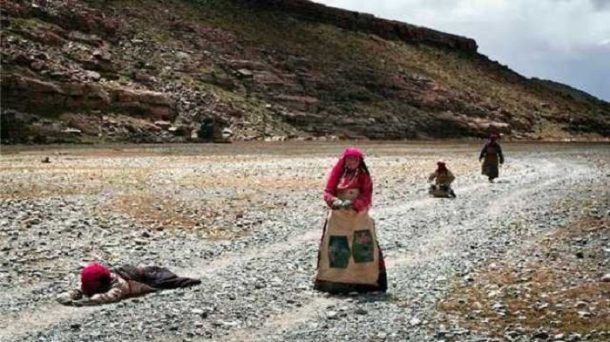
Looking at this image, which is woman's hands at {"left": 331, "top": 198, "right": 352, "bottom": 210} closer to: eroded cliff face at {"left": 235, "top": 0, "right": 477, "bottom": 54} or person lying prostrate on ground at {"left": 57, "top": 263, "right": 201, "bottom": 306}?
person lying prostrate on ground at {"left": 57, "top": 263, "right": 201, "bottom": 306}

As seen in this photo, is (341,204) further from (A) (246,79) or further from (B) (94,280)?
(A) (246,79)

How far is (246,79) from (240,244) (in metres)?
89.8

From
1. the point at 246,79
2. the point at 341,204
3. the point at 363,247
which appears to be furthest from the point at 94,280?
the point at 246,79

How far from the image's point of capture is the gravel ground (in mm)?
11148

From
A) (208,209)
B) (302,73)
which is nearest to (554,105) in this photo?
(302,73)

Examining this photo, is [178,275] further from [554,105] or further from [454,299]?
[554,105]

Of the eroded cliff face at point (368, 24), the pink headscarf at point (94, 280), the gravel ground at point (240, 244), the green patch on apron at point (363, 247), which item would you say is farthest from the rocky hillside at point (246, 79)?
the green patch on apron at point (363, 247)

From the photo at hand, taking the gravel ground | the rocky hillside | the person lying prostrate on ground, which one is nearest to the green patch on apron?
the gravel ground

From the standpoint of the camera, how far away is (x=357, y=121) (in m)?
105

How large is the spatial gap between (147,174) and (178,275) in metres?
21.9

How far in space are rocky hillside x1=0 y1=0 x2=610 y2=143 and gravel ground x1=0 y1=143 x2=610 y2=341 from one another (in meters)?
43.2

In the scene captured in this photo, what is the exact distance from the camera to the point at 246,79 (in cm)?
10700

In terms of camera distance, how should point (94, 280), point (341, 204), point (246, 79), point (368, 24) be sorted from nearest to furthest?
1. point (94, 280)
2. point (341, 204)
3. point (246, 79)
4. point (368, 24)

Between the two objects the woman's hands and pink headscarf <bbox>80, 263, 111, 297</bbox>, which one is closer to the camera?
pink headscarf <bbox>80, 263, 111, 297</bbox>
